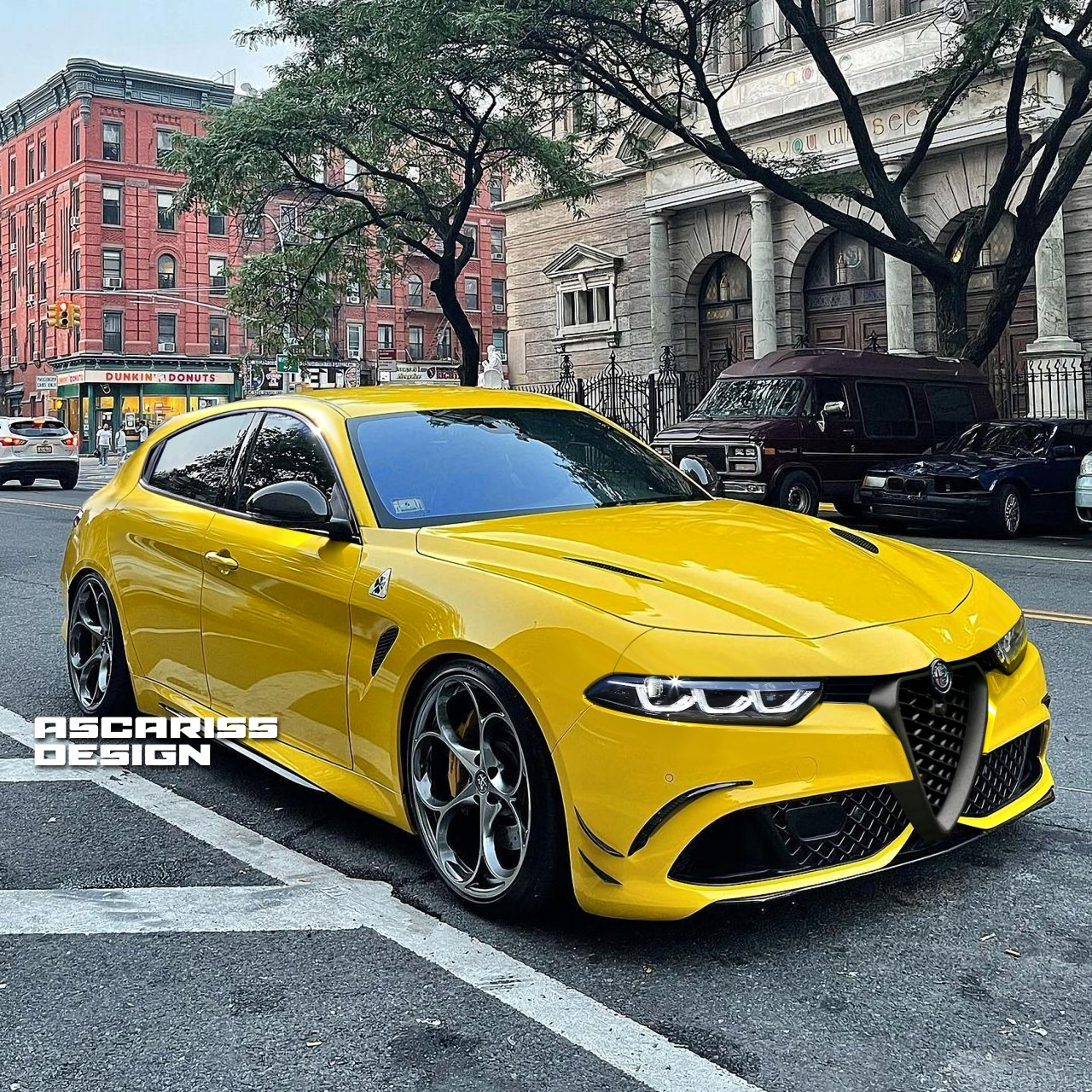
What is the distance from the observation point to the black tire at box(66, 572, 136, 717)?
5555 mm

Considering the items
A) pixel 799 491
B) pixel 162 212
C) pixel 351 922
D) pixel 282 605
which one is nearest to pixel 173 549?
pixel 282 605

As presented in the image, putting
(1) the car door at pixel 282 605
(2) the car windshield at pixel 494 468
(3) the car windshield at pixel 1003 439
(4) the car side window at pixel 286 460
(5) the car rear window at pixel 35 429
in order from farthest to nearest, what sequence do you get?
(5) the car rear window at pixel 35 429 → (3) the car windshield at pixel 1003 439 → (4) the car side window at pixel 286 460 → (2) the car windshield at pixel 494 468 → (1) the car door at pixel 282 605

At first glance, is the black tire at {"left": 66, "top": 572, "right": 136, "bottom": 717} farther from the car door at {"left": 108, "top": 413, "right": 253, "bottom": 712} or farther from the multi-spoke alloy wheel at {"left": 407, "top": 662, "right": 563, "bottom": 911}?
the multi-spoke alloy wheel at {"left": 407, "top": 662, "right": 563, "bottom": 911}

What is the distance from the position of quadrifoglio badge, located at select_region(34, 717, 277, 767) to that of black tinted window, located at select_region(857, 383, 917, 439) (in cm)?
1470

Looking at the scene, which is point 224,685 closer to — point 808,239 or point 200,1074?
point 200,1074

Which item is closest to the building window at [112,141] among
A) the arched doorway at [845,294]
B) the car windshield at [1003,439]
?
the arched doorway at [845,294]

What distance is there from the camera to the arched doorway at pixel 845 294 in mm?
30172

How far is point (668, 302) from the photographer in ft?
113

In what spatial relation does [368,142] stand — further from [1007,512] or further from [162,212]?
[162,212]

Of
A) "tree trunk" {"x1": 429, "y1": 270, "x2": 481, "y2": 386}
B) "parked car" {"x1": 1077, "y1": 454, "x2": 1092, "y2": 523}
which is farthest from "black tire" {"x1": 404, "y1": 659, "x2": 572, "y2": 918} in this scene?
"tree trunk" {"x1": 429, "y1": 270, "x2": 481, "y2": 386}

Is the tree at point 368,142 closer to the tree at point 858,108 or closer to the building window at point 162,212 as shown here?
the tree at point 858,108

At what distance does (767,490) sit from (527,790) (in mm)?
14535

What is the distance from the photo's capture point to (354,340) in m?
72.3

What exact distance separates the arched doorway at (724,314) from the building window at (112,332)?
39.5 metres
